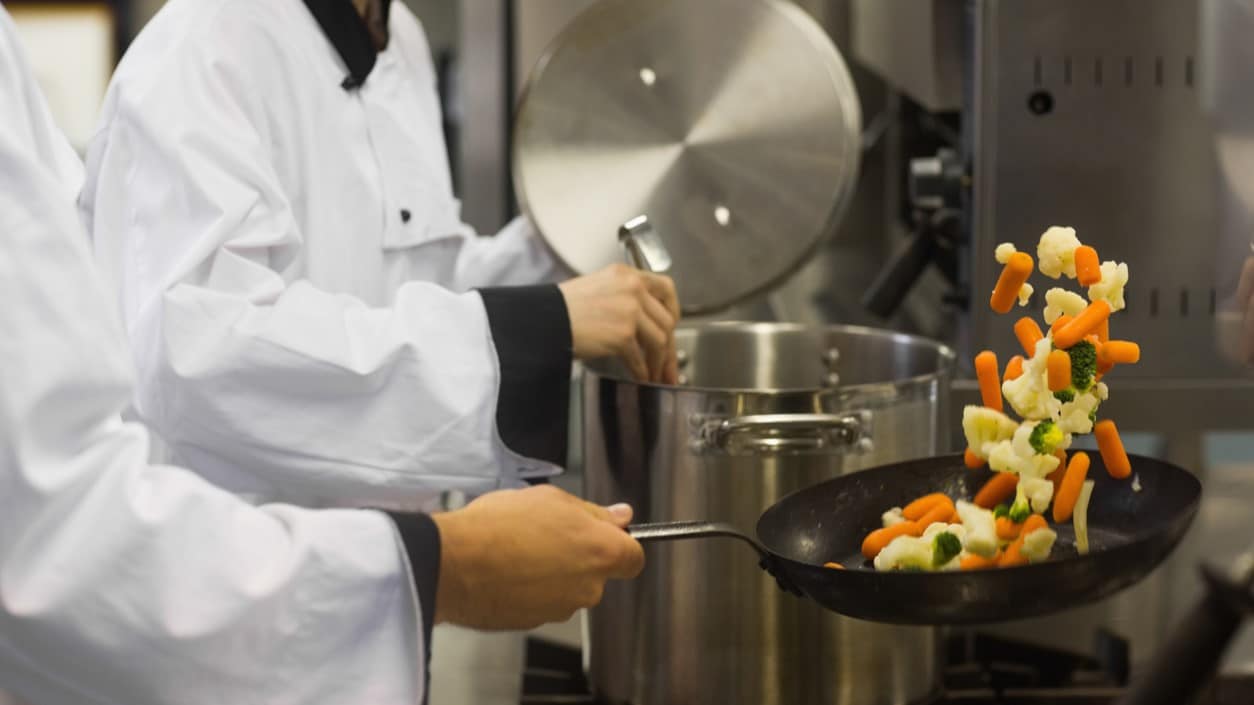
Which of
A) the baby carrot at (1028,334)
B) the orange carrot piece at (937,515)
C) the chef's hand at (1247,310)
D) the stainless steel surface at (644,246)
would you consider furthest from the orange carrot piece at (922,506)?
the stainless steel surface at (644,246)

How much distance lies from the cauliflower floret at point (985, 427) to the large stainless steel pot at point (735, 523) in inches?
5.8

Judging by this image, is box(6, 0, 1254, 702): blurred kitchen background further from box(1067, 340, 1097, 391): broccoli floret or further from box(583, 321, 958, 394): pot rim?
box(1067, 340, 1097, 391): broccoli floret

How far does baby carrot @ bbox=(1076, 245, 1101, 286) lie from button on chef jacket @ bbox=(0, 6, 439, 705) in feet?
1.33

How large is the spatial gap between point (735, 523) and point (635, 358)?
172 millimetres

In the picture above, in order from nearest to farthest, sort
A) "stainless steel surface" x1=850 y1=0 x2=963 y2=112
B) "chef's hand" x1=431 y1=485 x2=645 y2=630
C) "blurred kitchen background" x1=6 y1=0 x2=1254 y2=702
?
"chef's hand" x1=431 y1=485 x2=645 y2=630, "blurred kitchen background" x1=6 y1=0 x2=1254 y2=702, "stainless steel surface" x1=850 y1=0 x2=963 y2=112

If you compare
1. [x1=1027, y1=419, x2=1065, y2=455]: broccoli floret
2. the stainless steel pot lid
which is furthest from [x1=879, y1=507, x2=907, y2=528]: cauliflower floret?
the stainless steel pot lid

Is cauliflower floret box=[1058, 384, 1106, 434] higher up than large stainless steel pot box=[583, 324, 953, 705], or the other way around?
cauliflower floret box=[1058, 384, 1106, 434]

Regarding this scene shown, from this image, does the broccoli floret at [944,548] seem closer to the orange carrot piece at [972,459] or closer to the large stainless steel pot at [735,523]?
the orange carrot piece at [972,459]

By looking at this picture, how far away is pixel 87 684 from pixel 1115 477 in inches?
24.4

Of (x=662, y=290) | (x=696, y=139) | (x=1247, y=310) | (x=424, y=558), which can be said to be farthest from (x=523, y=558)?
(x=696, y=139)

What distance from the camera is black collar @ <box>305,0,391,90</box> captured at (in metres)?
1.13

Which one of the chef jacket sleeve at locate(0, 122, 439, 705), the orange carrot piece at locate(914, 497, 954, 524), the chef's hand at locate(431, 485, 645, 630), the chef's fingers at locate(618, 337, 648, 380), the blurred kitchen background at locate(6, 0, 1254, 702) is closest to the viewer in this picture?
the chef jacket sleeve at locate(0, 122, 439, 705)

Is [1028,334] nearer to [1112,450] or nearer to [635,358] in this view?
[1112,450]

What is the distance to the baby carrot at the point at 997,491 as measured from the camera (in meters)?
0.85
